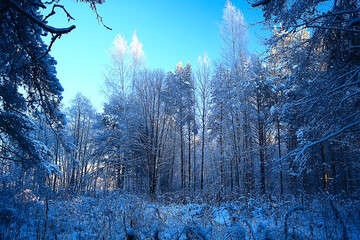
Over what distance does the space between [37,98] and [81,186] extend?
6311 millimetres

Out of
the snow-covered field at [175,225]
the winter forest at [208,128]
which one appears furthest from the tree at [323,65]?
the snow-covered field at [175,225]

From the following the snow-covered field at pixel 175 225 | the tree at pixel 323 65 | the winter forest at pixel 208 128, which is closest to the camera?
the snow-covered field at pixel 175 225

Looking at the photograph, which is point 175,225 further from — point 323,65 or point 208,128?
point 208,128

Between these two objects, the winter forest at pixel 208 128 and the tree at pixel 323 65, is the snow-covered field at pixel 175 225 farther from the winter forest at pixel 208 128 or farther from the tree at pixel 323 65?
the tree at pixel 323 65

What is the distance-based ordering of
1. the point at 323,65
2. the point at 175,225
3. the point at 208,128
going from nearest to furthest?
the point at 175,225, the point at 323,65, the point at 208,128

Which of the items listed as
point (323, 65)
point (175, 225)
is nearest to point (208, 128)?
point (323, 65)

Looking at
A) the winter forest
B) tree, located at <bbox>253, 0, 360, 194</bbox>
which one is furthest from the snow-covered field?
tree, located at <bbox>253, 0, 360, 194</bbox>

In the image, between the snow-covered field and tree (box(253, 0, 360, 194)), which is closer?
the snow-covered field

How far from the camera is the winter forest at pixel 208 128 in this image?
10.3 feet

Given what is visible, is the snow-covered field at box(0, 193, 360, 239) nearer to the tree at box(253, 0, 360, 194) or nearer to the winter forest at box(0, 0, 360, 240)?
the winter forest at box(0, 0, 360, 240)

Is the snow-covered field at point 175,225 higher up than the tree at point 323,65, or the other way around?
the tree at point 323,65

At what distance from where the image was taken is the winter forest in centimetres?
312

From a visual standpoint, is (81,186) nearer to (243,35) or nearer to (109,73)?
(109,73)

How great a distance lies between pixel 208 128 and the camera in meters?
13.8
